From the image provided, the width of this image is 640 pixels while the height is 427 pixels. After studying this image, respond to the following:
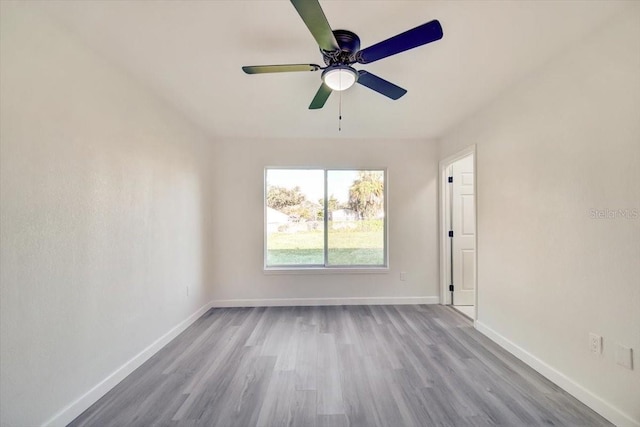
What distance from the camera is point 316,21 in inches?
47.8

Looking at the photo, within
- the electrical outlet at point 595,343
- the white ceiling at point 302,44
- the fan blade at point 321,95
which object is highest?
the white ceiling at point 302,44

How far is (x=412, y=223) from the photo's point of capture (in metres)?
3.71

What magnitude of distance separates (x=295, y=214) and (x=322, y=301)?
1.32m

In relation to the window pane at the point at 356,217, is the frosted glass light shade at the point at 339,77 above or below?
above

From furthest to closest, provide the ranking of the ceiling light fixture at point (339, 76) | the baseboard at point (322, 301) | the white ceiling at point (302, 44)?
the baseboard at point (322, 301) < the ceiling light fixture at point (339, 76) < the white ceiling at point (302, 44)

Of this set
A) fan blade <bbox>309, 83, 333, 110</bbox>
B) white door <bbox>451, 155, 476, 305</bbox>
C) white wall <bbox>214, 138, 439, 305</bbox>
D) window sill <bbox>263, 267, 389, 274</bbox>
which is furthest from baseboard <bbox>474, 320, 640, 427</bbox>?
fan blade <bbox>309, 83, 333, 110</bbox>

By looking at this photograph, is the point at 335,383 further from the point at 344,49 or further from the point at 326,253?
the point at 344,49

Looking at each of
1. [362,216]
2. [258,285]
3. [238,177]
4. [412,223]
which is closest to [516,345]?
[412,223]

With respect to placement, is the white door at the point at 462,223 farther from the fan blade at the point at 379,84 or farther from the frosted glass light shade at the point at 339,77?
the frosted glass light shade at the point at 339,77

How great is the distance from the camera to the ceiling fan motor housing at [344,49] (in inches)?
61.1

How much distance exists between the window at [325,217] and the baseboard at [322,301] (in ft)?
1.58

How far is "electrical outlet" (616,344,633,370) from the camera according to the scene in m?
1.48

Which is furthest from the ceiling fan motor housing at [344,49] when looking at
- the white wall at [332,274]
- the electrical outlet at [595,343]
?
the electrical outlet at [595,343]

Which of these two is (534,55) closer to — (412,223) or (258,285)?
(412,223)
